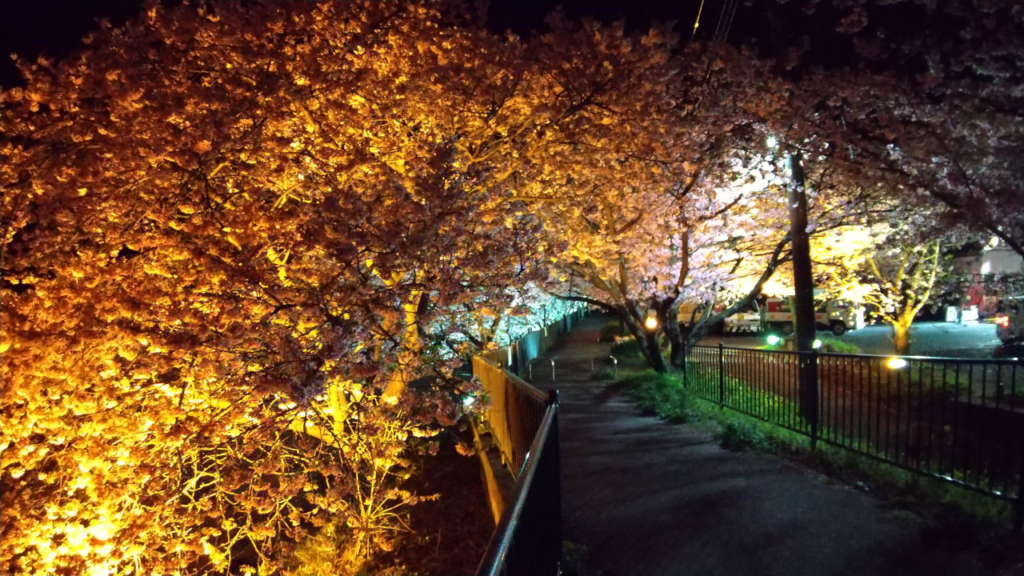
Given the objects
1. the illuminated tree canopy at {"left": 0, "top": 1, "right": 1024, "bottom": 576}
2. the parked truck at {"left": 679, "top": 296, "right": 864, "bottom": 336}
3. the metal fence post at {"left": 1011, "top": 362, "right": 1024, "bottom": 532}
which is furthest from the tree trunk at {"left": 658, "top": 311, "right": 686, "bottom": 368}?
the parked truck at {"left": 679, "top": 296, "right": 864, "bottom": 336}

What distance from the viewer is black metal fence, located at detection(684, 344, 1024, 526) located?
5.21m

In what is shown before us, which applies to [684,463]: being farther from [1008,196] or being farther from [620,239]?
[620,239]

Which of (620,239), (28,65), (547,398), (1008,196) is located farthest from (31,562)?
(620,239)

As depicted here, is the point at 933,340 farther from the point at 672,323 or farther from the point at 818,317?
the point at 672,323

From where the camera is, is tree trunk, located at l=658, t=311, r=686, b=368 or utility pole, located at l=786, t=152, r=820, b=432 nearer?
utility pole, located at l=786, t=152, r=820, b=432

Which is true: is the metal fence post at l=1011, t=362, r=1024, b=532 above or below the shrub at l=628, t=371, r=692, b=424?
above

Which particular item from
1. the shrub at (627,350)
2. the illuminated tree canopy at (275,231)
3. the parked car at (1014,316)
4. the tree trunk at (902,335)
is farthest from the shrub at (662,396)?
the tree trunk at (902,335)

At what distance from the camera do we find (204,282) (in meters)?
4.91

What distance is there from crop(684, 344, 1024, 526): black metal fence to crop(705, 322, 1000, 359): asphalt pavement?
8.01 metres

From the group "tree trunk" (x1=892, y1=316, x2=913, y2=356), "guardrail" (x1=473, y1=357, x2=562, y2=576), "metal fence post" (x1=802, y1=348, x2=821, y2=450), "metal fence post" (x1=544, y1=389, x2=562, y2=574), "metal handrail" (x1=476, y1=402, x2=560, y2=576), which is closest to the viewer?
"metal handrail" (x1=476, y1=402, x2=560, y2=576)

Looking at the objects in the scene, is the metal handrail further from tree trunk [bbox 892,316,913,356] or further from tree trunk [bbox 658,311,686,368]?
tree trunk [bbox 892,316,913,356]

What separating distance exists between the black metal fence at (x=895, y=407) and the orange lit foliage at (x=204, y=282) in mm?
3987

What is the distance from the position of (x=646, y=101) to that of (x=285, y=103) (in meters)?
4.50

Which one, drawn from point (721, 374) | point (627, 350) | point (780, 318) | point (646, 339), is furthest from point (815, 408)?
point (780, 318)
